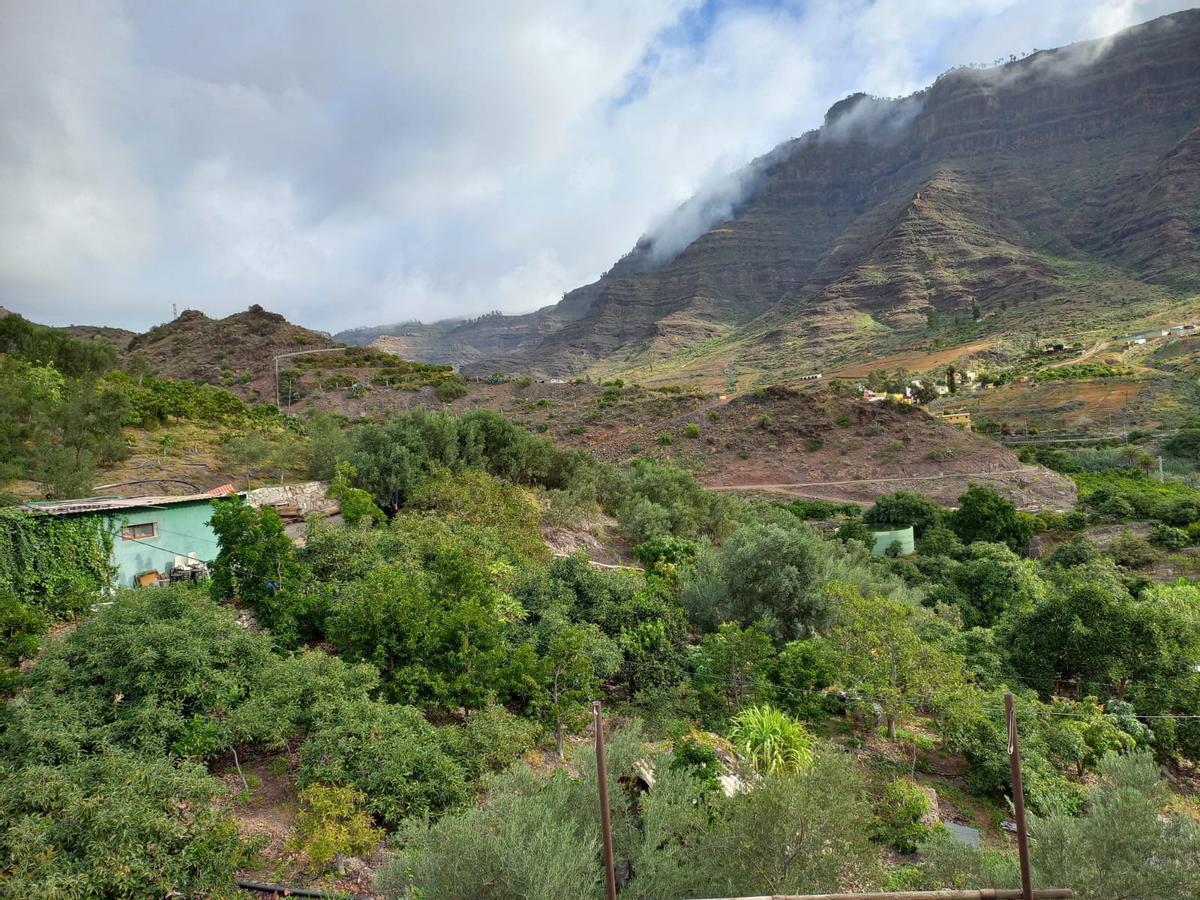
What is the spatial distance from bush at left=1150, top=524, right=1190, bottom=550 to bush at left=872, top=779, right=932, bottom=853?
83.3 feet

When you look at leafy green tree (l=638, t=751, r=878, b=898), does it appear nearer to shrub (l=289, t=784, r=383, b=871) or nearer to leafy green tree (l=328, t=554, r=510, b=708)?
shrub (l=289, t=784, r=383, b=871)

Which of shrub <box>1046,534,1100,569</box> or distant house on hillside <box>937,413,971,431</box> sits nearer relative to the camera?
shrub <box>1046,534,1100,569</box>

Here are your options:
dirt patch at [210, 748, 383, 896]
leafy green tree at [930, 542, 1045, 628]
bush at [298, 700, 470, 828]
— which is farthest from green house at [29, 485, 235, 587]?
leafy green tree at [930, 542, 1045, 628]

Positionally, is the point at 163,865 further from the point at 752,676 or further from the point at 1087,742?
the point at 1087,742

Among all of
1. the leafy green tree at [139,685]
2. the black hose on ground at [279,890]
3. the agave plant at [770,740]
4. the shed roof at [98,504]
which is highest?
the shed roof at [98,504]

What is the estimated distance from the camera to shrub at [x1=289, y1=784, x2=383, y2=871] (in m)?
5.62

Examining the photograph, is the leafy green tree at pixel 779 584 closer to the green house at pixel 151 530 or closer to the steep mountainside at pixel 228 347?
the green house at pixel 151 530

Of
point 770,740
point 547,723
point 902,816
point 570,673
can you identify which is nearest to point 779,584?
point 770,740

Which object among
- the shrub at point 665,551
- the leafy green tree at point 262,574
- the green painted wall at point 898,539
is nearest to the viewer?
the leafy green tree at point 262,574

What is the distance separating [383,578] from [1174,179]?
156 metres

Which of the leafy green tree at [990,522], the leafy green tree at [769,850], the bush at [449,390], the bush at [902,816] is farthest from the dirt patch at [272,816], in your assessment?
the bush at [449,390]

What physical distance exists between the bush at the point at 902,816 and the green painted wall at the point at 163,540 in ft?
36.7

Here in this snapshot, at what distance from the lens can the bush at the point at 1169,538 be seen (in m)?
25.5

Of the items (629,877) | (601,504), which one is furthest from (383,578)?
(601,504)
